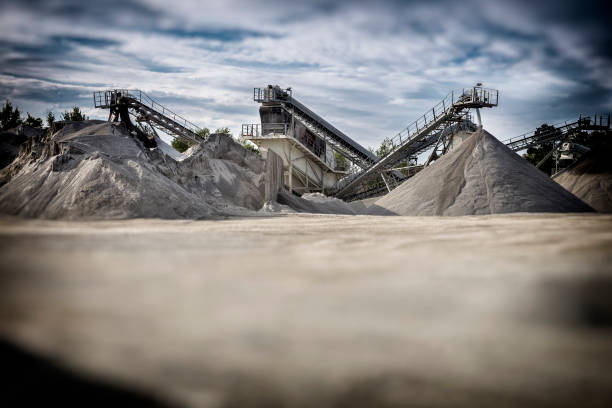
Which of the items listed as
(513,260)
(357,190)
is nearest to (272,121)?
(357,190)

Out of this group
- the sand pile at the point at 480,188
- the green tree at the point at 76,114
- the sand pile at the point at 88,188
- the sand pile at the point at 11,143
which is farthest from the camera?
the green tree at the point at 76,114

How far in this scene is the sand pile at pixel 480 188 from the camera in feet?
32.6

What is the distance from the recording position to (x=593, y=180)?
13945 mm

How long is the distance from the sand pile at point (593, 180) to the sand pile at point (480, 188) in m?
3.26

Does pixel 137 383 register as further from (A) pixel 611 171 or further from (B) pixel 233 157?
(A) pixel 611 171

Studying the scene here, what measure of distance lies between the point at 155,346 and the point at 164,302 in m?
0.19

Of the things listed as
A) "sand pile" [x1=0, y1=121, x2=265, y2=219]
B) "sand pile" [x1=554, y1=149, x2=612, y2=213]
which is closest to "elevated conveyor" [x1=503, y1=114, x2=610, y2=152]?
"sand pile" [x1=554, y1=149, x2=612, y2=213]

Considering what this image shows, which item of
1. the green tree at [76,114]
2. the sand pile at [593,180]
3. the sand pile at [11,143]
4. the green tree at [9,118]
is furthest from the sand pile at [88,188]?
the green tree at [76,114]

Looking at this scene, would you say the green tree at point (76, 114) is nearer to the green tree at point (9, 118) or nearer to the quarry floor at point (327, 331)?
the green tree at point (9, 118)

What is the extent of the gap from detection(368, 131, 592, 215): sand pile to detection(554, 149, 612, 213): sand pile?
3262mm

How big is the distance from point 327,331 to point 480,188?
11.0 meters

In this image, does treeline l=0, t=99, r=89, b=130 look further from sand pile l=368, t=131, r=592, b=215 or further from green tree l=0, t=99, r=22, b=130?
sand pile l=368, t=131, r=592, b=215

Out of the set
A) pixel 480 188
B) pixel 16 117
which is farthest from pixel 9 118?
pixel 480 188

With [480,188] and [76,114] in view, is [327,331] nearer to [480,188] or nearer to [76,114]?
[480,188]
